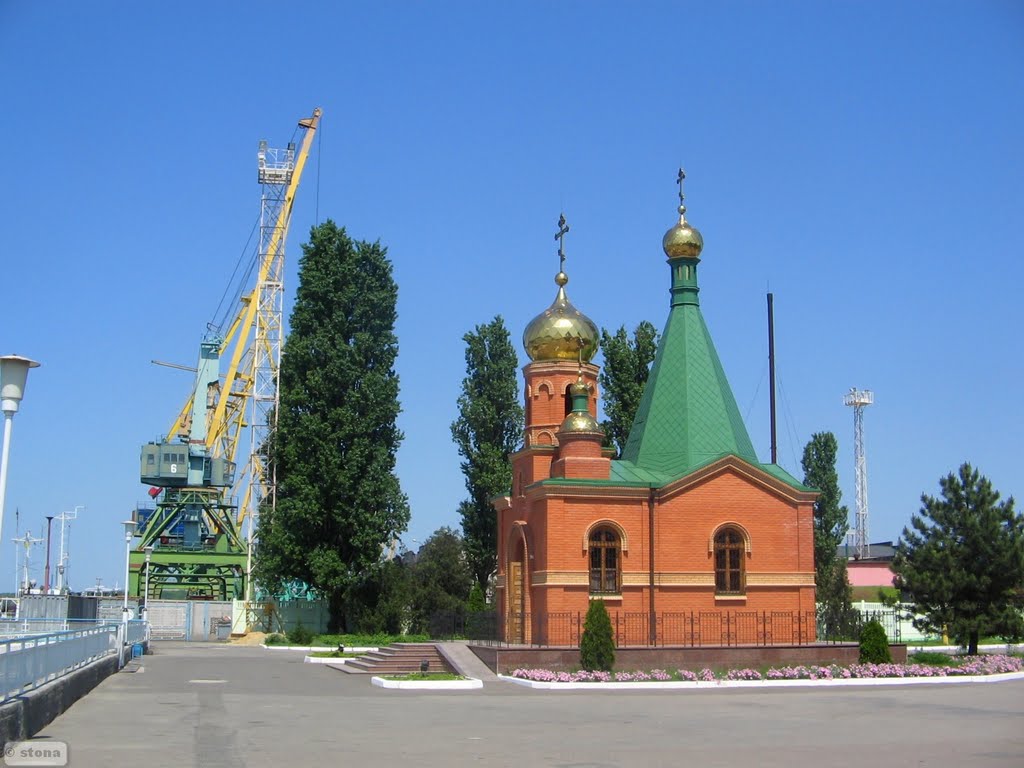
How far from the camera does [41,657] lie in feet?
44.8

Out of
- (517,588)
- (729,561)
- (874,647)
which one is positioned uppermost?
(729,561)

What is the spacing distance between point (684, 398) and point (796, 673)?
6860 millimetres

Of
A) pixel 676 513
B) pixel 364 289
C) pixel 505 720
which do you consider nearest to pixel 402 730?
pixel 505 720

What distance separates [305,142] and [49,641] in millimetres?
44926

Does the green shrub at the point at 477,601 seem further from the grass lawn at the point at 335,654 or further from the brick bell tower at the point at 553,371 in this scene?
the brick bell tower at the point at 553,371

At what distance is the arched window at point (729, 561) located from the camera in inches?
960

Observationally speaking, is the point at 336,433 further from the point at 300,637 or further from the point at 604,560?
the point at 604,560

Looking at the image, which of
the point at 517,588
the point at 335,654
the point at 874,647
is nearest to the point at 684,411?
the point at 517,588

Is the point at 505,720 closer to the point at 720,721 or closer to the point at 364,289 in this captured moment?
the point at 720,721

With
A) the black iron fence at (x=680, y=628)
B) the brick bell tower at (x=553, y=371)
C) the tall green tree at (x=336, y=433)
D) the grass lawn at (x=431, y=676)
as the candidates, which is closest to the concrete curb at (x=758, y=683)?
the grass lawn at (x=431, y=676)

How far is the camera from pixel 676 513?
24.2 m

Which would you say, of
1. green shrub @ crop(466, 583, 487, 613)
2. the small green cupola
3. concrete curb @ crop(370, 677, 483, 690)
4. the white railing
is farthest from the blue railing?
the small green cupola

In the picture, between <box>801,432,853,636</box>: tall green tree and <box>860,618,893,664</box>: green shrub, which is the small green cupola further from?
<box>801,432,853,636</box>: tall green tree

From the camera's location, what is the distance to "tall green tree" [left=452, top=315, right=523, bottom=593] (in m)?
36.6
